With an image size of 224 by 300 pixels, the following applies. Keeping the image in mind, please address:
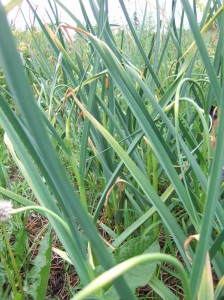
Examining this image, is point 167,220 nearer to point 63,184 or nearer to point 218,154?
point 218,154

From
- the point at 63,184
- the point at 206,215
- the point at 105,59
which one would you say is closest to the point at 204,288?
the point at 206,215

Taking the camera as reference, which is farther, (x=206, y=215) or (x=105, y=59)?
(x=105, y=59)

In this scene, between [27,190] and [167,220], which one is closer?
[167,220]

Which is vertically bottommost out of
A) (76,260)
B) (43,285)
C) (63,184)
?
(43,285)

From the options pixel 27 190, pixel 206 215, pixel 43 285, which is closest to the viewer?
pixel 206 215

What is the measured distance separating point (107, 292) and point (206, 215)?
225mm

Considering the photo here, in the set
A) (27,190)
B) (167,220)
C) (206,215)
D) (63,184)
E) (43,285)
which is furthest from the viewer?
(27,190)

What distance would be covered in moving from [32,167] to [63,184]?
0.23 meters

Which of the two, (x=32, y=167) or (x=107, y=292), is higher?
(x=32, y=167)

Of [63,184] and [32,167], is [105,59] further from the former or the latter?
[63,184]

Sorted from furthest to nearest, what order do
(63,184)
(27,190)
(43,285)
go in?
(27,190), (43,285), (63,184)

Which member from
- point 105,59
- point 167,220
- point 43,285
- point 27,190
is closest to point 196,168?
point 167,220

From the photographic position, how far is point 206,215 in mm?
361

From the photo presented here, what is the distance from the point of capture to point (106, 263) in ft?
0.91
